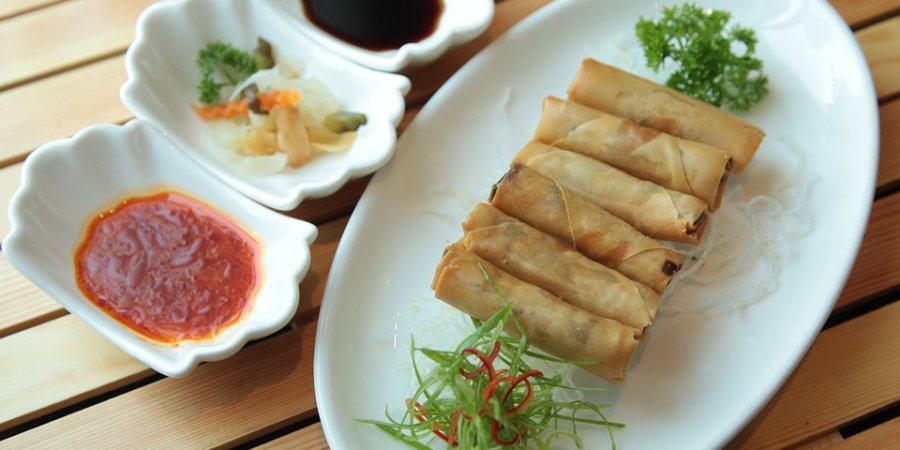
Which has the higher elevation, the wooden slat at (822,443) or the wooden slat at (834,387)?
the wooden slat at (834,387)

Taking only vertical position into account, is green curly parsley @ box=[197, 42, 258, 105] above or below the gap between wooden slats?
above

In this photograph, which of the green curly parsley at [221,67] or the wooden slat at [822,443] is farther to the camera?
the green curly parsley at [221,67]

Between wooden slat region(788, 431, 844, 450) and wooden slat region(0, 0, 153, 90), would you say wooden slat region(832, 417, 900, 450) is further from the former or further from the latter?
wooden slat region(0, 0, 153, 90)

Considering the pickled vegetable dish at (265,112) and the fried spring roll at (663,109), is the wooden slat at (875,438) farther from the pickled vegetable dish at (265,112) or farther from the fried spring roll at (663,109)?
the pickled vegetable dish at (265,112)

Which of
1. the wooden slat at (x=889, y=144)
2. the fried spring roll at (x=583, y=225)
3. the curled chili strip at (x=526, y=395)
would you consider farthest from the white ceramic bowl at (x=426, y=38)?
the wooden slat at (x=889, y=144)

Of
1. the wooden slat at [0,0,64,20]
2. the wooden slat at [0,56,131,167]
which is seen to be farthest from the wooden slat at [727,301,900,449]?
the wooden slat at [0,0,64,20]

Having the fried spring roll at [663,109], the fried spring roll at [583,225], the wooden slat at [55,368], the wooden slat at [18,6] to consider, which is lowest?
the wooden slat at [55,368]
